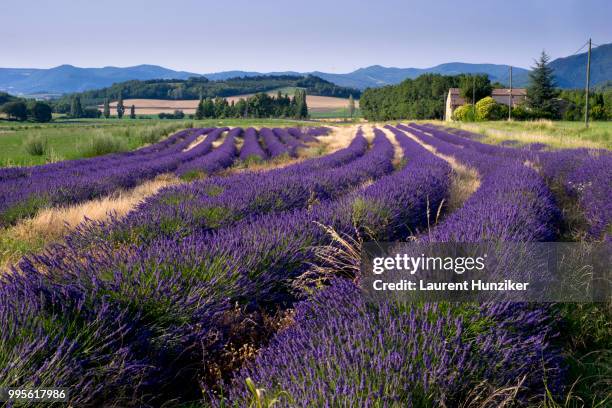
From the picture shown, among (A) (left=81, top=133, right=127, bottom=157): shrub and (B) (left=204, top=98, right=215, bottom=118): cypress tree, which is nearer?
(A) (left=81, top=133, right=127, bottom=157): shrub

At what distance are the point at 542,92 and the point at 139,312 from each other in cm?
5725

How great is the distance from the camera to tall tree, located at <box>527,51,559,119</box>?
50.0m

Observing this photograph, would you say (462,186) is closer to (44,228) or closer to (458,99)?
(44,228)

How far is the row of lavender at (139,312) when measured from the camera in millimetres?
1696

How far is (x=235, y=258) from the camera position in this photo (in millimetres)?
2762

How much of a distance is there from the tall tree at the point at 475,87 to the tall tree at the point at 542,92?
20.6 feet

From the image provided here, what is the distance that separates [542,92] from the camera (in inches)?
2002

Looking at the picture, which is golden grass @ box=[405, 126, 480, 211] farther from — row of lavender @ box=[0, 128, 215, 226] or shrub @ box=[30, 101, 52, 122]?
shrub @ box=[30, 101, 52, 122]

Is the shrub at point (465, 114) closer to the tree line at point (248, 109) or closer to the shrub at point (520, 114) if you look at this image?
the shrub at point (520, 114)

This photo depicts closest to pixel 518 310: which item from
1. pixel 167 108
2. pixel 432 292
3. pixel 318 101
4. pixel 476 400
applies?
pixel 432 292

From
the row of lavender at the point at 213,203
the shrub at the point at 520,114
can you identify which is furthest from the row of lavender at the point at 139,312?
the shrub at the point at 520,114

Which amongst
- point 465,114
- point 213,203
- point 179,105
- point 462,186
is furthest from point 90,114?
point 213,203

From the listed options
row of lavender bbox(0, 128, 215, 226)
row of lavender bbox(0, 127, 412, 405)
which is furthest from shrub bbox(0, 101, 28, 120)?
row of lavender bbox(0, 127, 412, 405)

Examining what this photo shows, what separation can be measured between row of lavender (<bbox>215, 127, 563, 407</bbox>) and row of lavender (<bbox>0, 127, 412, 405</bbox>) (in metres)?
0.42
